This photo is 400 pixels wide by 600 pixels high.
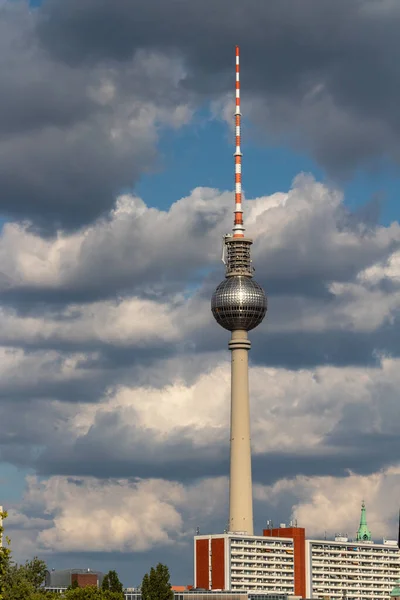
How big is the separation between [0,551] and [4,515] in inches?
566

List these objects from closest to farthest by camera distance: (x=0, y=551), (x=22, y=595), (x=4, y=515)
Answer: (x=4, y=515)
(x=0, y=551)
(x=22, y=595)

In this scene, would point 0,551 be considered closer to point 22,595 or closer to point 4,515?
point 4,515

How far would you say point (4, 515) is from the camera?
103875 millimetres

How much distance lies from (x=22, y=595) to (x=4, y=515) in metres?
92.5

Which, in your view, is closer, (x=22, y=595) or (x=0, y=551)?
(x=0, y=551)

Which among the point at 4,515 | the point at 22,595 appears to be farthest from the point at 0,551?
the point at 22,595

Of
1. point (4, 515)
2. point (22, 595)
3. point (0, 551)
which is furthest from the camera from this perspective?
point (22, 595)

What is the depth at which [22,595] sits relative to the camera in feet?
631

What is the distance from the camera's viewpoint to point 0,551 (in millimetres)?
117125

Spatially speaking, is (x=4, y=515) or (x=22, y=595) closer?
(x=4, y=515)

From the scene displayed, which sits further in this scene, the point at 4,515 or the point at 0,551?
the point at 0,551
